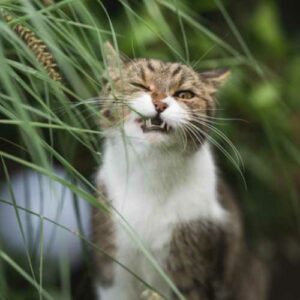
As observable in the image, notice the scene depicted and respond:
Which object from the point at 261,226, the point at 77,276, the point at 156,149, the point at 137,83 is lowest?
the point at 77,276

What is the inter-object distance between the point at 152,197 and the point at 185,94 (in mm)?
378

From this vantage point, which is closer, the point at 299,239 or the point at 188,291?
the point at 188,291

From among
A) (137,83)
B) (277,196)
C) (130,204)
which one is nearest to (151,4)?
(137,83)

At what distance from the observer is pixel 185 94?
251 cm

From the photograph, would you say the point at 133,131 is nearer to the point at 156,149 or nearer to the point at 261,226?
the point at 156,149

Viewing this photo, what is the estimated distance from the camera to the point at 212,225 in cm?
281

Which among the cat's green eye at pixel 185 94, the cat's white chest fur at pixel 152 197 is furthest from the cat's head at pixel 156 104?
the cat's white chest fur at pixel 152 197

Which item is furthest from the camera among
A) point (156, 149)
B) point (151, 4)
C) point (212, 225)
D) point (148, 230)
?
point (212, 225)

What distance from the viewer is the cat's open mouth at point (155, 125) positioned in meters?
2.33

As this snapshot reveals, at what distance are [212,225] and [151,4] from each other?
2.94ft

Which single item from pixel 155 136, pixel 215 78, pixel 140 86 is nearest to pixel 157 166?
pixel 155 136

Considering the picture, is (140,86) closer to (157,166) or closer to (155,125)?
(155,125)

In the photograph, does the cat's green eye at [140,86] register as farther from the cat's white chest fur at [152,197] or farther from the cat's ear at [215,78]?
the cat's ear at [215,78]

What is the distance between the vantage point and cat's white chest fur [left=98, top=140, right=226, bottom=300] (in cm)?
260
